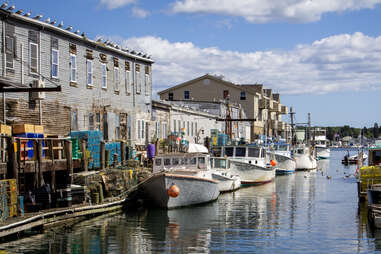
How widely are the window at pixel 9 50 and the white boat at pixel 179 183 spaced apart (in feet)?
29.4

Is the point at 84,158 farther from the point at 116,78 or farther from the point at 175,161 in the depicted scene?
the point at 116,78

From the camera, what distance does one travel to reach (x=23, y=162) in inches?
1013

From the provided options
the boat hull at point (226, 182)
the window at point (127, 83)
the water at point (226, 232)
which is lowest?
the water at point (226, 232)

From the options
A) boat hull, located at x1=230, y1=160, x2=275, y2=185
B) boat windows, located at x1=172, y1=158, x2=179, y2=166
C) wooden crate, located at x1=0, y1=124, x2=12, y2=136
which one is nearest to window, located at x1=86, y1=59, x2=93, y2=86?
boat windows, located at x1=172, y1=158, x2=179, y2=166

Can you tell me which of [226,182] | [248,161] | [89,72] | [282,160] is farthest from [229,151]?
[282,160]

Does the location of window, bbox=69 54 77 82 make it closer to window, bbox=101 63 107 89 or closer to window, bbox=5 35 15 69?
window, bbox=101 63 107 89

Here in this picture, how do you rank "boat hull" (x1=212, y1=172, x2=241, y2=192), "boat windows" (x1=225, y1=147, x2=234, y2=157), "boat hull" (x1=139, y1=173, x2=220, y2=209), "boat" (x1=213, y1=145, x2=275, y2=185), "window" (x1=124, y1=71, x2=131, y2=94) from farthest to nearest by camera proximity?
"boat windows" (x1=225, y1=147, x2=234, y2=157)
"boat" (x1=213, y1=145, x2=275, y2=185)
"window" (x1=124, y1=71, x2=131, y2=94)
"boat hull" (x1=212, y1=172, x2=241, y2=192)
"boat hull" (x1=139, y1=173, x2=220, y2=209)

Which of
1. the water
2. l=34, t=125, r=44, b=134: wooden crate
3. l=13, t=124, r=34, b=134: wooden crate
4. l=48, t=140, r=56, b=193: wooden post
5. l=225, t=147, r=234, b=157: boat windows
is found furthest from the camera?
l=225, t=147, r=234, b=157: boat windows

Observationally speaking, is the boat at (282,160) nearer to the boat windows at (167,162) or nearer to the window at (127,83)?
the window at (127,83)

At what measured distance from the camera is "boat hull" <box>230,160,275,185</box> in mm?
45469

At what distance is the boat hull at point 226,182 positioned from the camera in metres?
39.0

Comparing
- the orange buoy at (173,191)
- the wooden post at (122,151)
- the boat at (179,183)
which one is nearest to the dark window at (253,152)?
the boat at (179,183)

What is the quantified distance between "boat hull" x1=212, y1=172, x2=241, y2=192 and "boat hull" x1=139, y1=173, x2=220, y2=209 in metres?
6.20

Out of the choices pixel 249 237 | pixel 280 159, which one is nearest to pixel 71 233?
pixel 249 237
